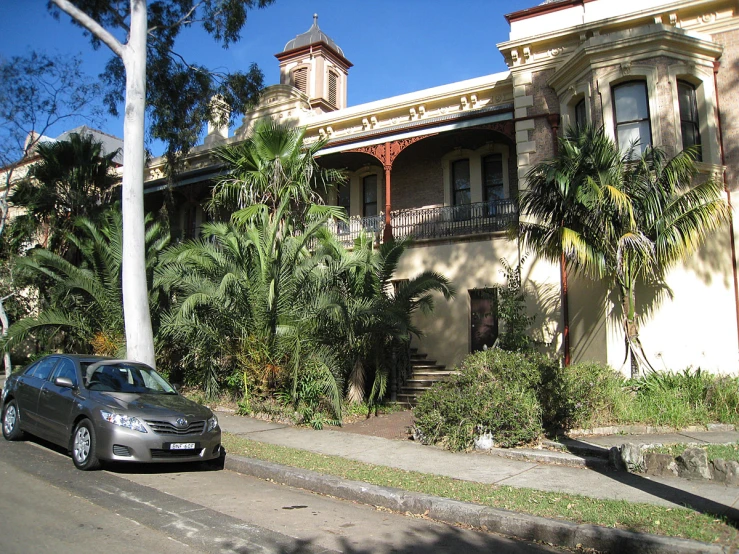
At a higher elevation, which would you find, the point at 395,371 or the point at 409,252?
the point at 409,252

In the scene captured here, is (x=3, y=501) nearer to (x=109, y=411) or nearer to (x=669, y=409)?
(x=109, y=411)

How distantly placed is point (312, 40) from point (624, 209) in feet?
59.5

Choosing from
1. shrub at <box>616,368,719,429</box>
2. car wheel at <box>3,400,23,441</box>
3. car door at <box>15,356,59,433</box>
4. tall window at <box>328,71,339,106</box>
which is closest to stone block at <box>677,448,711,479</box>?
shrub at <box>616,368,719,429</box>

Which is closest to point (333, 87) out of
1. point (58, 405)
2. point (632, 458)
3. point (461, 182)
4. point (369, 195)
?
point (369, 195)

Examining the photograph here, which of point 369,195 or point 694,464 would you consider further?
point 369,195

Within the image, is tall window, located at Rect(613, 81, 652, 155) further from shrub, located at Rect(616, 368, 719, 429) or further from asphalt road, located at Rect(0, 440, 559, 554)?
asphalt road, located at Rect(0, 440, 559, 554)

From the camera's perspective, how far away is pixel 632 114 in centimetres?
1354

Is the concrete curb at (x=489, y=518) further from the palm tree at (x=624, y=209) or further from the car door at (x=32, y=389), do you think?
the palm tree at (x=624, y=209)

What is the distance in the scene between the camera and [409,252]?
16719 mm

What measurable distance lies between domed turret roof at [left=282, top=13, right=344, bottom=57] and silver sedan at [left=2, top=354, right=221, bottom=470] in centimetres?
1953

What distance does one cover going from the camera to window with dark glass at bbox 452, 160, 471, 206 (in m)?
17.8

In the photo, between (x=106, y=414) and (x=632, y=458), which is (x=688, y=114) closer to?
(x=632, y=458)

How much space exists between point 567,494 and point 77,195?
19.0m

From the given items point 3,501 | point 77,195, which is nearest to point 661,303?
point 3,501
